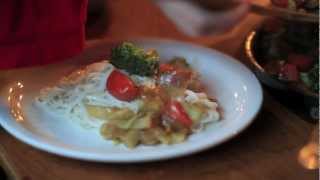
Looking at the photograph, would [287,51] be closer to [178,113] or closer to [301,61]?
[301,61]

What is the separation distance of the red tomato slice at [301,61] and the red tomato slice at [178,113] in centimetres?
32

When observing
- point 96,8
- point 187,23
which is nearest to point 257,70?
point 187,23

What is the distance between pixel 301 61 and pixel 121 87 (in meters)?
0.39

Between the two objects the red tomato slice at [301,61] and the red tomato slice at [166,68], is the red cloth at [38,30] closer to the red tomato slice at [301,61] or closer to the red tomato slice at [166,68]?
the red tomato slice at [166,68]

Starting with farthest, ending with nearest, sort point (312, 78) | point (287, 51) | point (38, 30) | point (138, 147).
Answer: point (287, 51) → point (312, 78) → point (38, 30) → point (138, 147)

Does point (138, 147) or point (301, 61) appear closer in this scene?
point (138, 147)

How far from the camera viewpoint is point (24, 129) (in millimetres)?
914

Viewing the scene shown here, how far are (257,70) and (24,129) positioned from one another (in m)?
0.44

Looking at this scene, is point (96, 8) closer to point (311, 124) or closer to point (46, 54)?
point (46, 54)

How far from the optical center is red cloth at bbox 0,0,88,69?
94cm

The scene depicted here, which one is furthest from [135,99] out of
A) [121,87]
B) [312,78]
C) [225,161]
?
[312,78]

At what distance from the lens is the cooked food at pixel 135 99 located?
89 centimetres

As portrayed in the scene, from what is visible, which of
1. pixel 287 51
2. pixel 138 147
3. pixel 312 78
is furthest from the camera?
pixel 287 51

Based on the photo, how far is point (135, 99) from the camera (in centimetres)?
96
